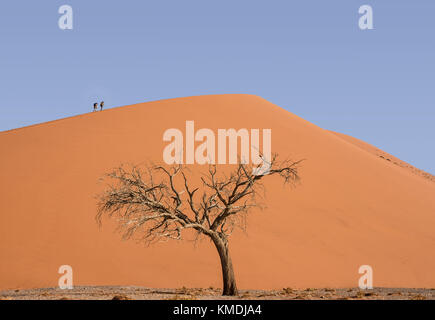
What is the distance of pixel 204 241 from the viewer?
84.9 feet

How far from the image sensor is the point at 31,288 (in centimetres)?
2016

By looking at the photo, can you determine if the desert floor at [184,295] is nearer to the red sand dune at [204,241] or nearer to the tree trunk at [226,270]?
the tree trunk at [226,270]

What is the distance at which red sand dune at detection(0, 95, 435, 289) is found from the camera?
22.5 meters

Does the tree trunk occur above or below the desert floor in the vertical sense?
above

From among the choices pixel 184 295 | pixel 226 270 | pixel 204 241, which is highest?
pixel 204 241

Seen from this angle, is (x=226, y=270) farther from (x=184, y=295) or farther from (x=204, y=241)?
(x=204, y=241)

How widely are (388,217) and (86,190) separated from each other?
1646 cm

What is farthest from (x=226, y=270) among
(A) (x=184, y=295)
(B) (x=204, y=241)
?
(B) (x=204, y=241)

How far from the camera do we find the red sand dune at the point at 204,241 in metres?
22.5

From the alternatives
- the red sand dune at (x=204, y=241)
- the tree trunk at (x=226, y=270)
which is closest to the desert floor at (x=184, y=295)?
the tree trunk at (x=226, y=270)

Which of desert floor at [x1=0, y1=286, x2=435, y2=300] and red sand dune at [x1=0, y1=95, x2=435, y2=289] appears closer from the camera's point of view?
desert floor at [x1=0, y1=286, x2=435, y2=300]

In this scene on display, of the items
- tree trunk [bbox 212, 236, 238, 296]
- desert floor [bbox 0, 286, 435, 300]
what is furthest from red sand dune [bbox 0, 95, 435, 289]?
tree trunk [bbox 212, 236, 238, 296]

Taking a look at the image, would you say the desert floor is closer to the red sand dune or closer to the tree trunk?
the tree trunk
